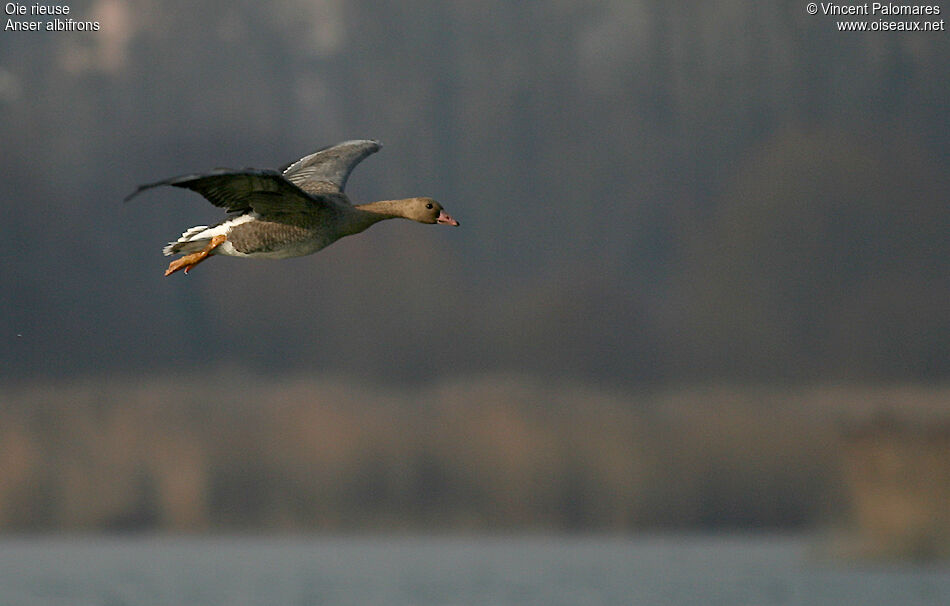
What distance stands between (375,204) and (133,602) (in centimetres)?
18080

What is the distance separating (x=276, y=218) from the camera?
85.2 ft

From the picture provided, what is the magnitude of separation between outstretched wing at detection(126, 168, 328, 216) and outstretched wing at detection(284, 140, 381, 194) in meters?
3.12

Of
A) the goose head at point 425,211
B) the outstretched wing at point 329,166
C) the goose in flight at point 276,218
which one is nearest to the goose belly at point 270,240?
the goose in flight at point 276,218

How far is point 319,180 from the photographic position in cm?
2986

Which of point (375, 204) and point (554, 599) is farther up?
point (375, 204)

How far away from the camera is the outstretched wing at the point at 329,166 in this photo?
2955 centimetres

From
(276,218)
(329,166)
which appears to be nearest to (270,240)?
(276,218)

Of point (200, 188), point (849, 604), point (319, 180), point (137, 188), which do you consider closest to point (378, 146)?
point (319, 180)

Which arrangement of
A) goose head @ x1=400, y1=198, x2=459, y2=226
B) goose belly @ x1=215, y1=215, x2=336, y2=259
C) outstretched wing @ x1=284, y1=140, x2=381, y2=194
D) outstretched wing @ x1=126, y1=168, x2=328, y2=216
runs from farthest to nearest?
outstretched wing @ x1=284, y1=140, x2=381, y2=194
goose head @ x1=400, y1=198, x2=459, y2=226
goose belly @ x1=215, y1=215, x2=336, y2=259
outstretched wing @ x1=126, y1=168, x2=328, y2=216

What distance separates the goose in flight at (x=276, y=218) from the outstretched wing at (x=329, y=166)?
3.58 ft

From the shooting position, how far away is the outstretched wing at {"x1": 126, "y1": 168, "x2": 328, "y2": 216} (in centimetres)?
2325

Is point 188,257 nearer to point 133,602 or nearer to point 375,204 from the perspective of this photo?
point 375,204

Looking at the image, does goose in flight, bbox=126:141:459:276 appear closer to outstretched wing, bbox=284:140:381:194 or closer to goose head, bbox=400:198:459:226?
goose head, bbox=400:198:459:226

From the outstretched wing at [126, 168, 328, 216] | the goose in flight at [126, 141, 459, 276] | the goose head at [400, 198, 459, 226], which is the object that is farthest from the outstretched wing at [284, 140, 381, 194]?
the outstretched wing at [126, 168, 328, 216]
